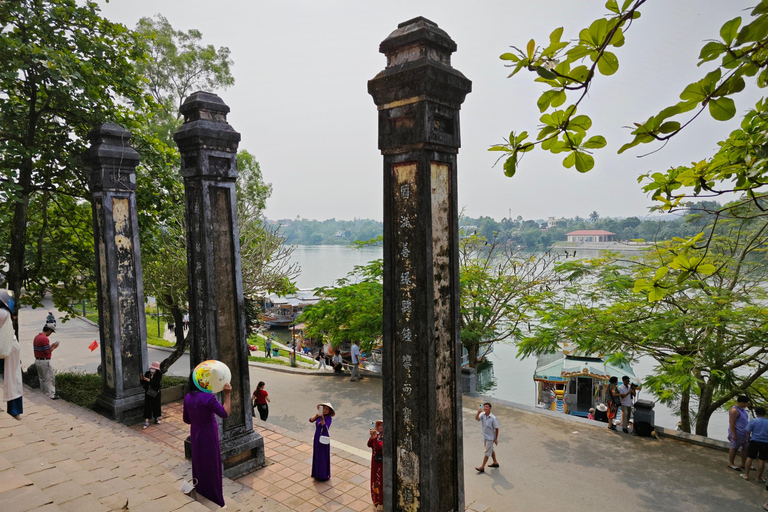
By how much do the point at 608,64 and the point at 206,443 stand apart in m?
4.38

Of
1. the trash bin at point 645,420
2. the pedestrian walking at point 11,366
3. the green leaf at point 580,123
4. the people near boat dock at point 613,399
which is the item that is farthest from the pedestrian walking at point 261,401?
the green leaf at point 580,123

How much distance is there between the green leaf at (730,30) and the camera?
1.50 metres

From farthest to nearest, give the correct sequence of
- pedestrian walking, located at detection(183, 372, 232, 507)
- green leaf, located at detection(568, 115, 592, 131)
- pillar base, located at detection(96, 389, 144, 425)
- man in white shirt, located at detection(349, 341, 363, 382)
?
man in white shirt, located at detection(349, 341, 363, 382), pillar base, located at detection(96, 389, 144, 425), pedestrian walking, located at detection(183, 372, 232, 507), green leaf, located at detection(568, 115, 592, 131)

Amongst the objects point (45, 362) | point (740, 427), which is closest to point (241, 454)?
point (45, 362)

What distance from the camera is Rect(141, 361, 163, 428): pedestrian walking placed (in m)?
7.43

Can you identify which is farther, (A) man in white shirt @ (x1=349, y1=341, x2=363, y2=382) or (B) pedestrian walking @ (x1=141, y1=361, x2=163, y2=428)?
(A) man in white shirt @ (x1=349, y1=341, x2=363, y2=382)

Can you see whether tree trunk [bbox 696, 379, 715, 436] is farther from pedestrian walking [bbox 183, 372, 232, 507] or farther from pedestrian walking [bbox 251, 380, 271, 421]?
pedestrian walking [bbox 183, 372, 232, 507]

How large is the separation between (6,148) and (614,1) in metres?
8.61

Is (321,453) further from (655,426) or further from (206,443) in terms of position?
(655,426)

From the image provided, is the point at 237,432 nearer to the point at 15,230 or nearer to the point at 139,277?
the point at 139,277

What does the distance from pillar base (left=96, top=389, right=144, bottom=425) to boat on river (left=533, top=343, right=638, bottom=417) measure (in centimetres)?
1226

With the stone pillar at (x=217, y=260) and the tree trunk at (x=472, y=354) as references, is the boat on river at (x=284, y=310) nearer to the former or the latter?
the tree trunk at (x=472, y=354)

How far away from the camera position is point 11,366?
15.1 ft

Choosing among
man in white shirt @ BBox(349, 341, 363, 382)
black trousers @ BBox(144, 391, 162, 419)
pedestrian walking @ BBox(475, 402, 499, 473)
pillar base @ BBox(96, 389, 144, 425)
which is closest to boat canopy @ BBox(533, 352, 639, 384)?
man in white shirt @ BBox(349, 341, 363, 382)
